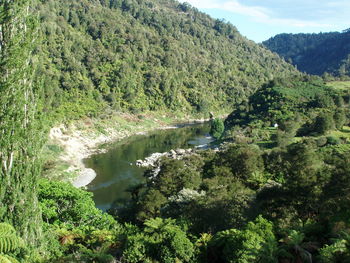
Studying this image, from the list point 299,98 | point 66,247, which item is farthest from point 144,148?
point 66,247

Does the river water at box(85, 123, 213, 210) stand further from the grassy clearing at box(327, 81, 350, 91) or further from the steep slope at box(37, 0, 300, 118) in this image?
the grassy clearing at box(327, 81, 350, 91)

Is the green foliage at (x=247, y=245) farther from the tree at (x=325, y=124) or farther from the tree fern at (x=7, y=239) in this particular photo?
the tree at (x=325, y=124)

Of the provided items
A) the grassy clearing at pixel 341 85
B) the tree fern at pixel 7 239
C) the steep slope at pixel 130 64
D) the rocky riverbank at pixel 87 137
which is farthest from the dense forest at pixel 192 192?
the steep slope at pixel 130 64

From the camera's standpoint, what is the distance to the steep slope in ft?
334

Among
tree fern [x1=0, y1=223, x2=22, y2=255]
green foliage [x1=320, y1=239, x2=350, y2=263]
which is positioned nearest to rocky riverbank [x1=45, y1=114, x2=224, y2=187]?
tree fern [x1=0, y1=223, x2=22, y2=255]

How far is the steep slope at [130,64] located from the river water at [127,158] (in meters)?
17.6

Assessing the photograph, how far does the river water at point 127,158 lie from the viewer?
140 ft

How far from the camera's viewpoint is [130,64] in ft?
422

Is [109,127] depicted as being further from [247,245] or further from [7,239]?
[7,239]

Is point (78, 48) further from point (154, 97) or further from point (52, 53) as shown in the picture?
point (154, 97)

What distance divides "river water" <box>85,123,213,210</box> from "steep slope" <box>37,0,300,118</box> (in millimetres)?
17570

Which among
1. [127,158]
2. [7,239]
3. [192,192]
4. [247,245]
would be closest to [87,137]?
Result: [127,158]

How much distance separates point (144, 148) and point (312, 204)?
57.0m

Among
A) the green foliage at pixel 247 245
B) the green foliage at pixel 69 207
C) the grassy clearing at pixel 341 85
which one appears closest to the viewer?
the green foliage at pixel 247 245
